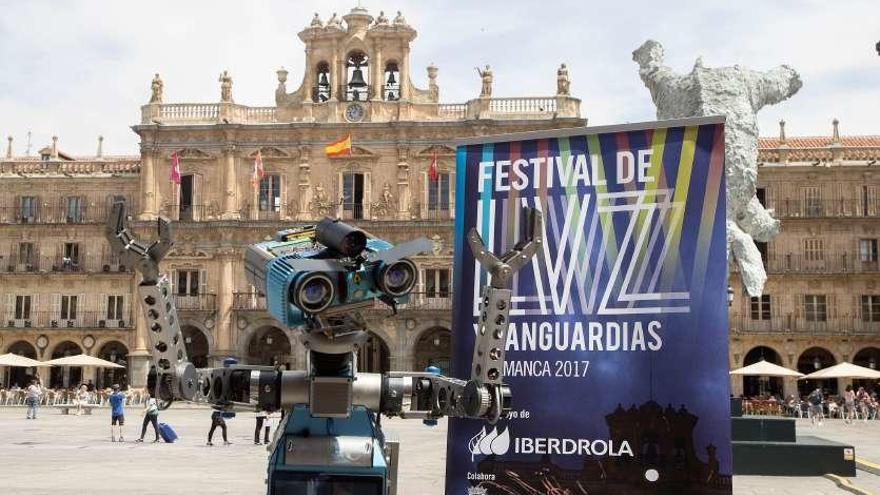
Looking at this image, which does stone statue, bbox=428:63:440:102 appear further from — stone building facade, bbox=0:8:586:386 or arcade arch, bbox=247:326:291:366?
arcade arch, bbox=247:326:291:366

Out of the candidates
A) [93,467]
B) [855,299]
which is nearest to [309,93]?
[855,299]

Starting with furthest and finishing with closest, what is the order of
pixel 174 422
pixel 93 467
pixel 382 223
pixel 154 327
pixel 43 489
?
pixel 382 223 → pixel 174 422 → pixel 93 467 → pixel 43 489 → pixel 154 327

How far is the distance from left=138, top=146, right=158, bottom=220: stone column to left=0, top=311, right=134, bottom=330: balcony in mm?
5530

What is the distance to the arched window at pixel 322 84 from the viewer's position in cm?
5038

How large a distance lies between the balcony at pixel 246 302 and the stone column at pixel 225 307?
225 millimetres

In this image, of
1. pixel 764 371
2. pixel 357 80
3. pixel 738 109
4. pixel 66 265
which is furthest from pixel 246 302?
pixel 738 109

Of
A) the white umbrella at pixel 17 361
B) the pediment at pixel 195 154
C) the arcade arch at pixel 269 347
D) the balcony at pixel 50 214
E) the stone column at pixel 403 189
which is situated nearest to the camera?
the white umbrella at pixel 17 361

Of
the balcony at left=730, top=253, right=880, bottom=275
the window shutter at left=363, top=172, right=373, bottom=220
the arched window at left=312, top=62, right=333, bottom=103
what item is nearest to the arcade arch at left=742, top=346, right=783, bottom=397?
the balcony at left=730, top=253, right=880, bottom=275

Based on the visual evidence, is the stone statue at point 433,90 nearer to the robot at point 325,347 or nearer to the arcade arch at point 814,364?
the arcade arch at point 814,364

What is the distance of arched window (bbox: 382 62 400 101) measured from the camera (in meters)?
49.9

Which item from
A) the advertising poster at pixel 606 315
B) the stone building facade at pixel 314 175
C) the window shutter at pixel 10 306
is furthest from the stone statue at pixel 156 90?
the advertising poster at pixel 606 315

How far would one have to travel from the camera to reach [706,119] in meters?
8.59

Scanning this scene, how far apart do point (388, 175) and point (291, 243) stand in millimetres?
42724

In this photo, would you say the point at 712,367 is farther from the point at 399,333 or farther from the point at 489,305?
the point at 399,333
